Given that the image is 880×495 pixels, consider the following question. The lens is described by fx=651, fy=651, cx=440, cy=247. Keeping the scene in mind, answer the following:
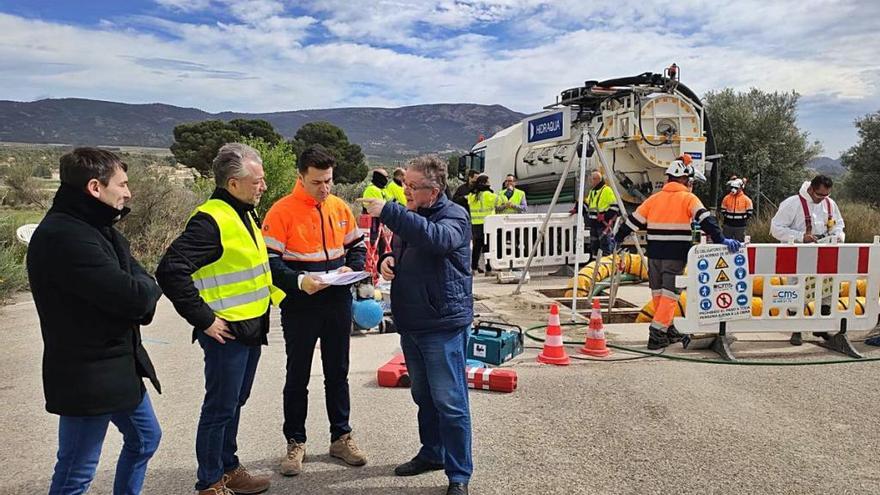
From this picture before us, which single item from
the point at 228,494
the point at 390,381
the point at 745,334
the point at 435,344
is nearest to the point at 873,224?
the point at 745,334

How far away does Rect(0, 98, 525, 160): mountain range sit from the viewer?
406ft

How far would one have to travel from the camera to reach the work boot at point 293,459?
3879 millimetres

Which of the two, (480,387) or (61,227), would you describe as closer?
(61,227)

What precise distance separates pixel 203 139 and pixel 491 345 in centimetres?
4321

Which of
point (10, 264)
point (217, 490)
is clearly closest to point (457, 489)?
point (217, 490)

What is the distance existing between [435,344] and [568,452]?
1.33m

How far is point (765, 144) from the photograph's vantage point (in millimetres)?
25203

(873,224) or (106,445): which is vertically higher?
(873,224)

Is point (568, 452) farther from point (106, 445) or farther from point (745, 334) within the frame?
point (745, 334)

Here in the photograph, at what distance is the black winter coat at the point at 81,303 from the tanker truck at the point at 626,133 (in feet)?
22.1

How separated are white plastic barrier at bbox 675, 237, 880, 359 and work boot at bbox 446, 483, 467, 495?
11.8 ft

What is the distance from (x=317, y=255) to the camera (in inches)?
156

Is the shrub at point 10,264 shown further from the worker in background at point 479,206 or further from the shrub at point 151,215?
the worker in background at point 479,206

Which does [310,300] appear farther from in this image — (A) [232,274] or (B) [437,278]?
(B) [437,278]
